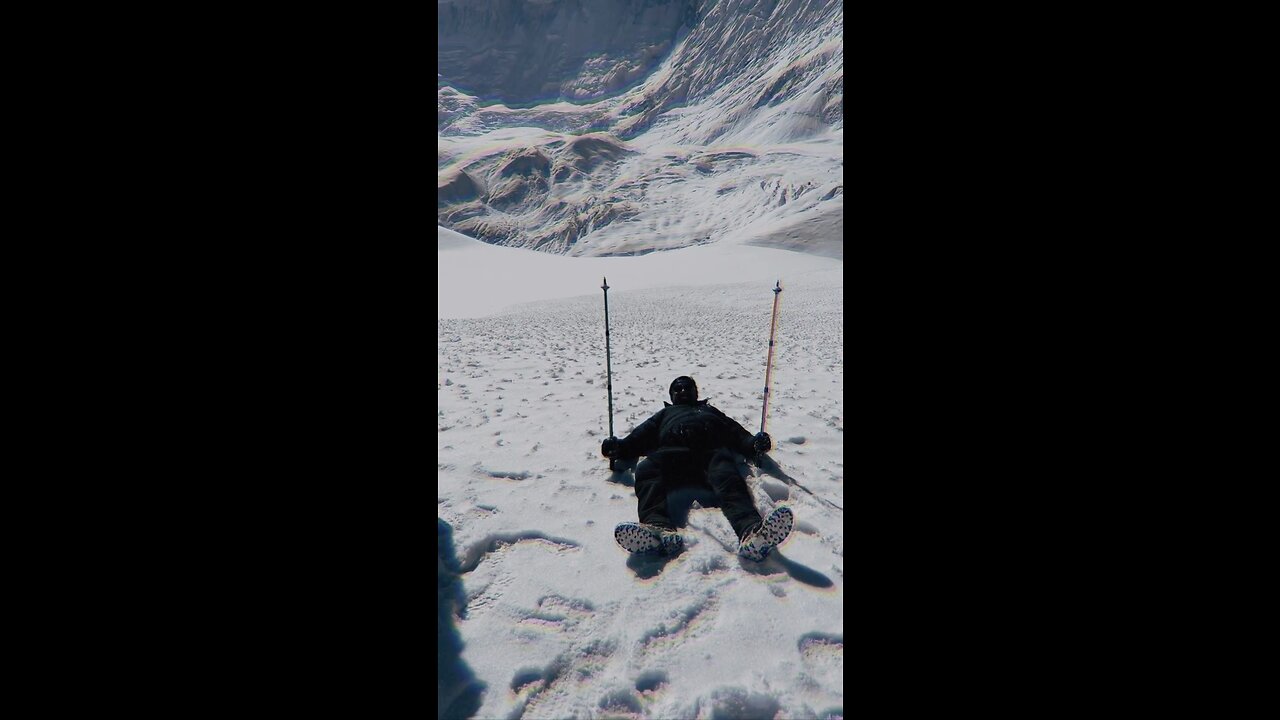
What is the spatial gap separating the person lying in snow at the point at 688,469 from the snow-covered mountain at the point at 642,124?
21397mm

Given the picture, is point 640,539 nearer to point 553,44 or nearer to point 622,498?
point 622,498

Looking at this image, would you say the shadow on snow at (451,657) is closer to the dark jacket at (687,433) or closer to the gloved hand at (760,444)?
the dark jacket at (687,433)

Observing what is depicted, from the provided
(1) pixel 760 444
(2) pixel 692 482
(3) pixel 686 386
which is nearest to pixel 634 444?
(2) pixel 692 482

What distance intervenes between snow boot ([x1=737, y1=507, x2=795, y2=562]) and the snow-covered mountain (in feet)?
74.8

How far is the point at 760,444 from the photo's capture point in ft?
13.2

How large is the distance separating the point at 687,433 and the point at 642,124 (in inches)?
4323

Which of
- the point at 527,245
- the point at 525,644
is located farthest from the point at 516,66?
the point at 525,644

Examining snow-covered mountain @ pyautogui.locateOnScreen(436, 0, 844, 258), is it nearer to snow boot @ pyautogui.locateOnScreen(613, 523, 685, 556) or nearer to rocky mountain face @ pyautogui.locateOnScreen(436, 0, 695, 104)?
rocky mountain face @ pyautogui.locateOnScreen(436, 0, 695, 104)
